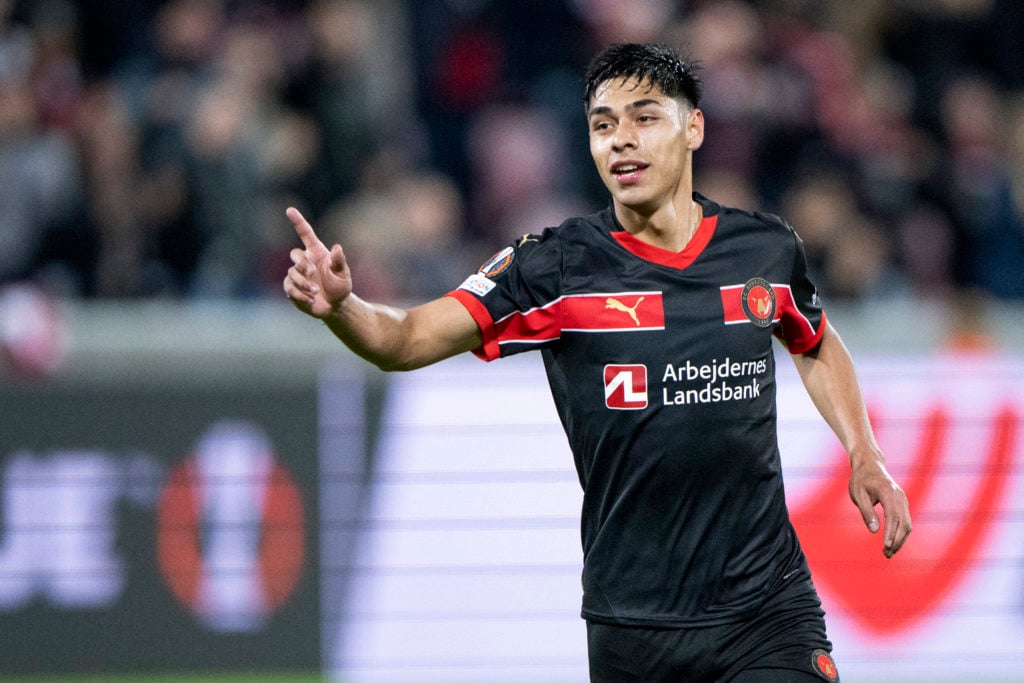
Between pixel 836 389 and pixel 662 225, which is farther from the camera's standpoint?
pixel 836 389

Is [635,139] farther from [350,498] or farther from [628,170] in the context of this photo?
[350,498]

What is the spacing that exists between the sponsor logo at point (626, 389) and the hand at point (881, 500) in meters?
0.70

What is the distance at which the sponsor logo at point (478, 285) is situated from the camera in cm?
462

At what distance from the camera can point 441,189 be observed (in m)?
10.3

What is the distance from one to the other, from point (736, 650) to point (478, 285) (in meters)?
1.31

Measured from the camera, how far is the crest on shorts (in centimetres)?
442

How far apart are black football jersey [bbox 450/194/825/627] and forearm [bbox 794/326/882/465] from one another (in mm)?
338

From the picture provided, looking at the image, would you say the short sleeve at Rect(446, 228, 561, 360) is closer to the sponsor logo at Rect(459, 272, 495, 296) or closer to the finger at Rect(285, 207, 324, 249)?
the sponsor logo at Rect(459, 272, 495, 296)

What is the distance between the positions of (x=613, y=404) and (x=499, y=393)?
415 cm

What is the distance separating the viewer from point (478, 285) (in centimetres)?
464

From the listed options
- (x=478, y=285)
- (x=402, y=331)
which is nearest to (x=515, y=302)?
(x=478, y=285)

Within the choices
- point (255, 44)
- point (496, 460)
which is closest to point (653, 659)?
point (496, 460)


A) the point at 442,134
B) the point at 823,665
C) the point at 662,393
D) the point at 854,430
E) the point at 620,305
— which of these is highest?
the point at 442,134

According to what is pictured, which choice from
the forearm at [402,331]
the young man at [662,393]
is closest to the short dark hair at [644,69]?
the young man at [662,393]
